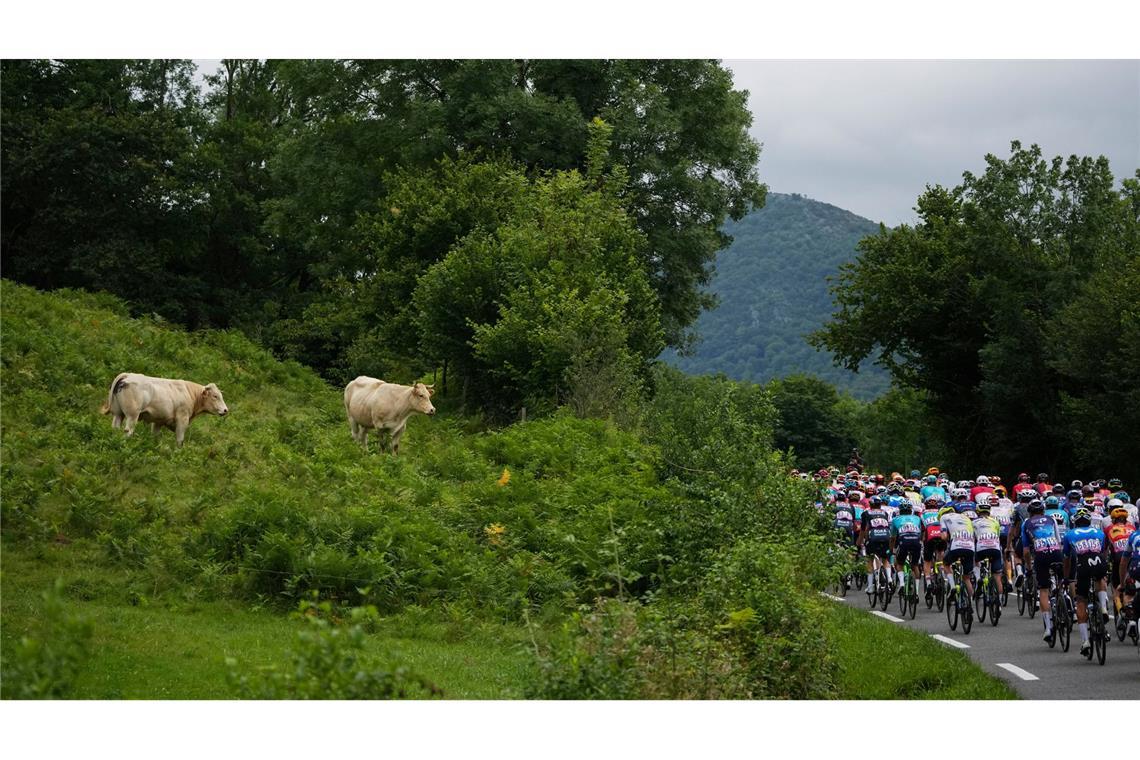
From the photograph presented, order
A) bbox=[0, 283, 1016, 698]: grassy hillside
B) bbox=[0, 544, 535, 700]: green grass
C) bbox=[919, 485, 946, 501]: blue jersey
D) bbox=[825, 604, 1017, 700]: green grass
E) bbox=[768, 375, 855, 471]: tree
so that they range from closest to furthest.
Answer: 1. bbox=[0, 283, 1016, 698]: grassy hillside
2. bbox=[0, 544, 535, 700]: green grass
3. bbox=[825, 604, 1017, 700]: green grass
4. bbox=[919, 485, 946, 501]: blue jersey
5. bbox=[768, 375, 855, 471]: tree

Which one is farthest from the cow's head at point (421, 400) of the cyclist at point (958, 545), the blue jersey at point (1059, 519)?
the blue jersey at point (1059, 519)

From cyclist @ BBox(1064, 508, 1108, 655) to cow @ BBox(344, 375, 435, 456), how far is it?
58.1 ft

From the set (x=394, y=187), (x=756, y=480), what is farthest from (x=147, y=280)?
(x=756, y=480)

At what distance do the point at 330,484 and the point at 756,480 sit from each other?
8372mm

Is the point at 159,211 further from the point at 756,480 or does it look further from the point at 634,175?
the point at 756,480

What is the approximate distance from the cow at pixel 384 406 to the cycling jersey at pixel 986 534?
15010 millimetres

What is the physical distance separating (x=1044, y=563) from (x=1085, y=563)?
148 centimetres

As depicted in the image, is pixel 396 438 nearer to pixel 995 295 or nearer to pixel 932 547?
pixel 932 547

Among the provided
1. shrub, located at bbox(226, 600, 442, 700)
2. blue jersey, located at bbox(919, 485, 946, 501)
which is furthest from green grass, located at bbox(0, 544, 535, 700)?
blue jersey, located at bbox(919, 485, 946, 501)

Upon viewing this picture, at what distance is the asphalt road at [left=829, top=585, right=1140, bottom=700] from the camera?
14.7m

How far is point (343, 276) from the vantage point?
170 feet

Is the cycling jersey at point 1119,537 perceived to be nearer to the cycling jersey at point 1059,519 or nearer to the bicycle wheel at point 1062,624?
the bicycle wheel at point 1062,624

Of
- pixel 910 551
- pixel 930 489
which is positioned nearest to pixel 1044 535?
pixel 910 551

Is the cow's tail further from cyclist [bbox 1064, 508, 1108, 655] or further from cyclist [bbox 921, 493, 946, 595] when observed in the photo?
cyclist [bbox 1064, 508, 1108, 655]
